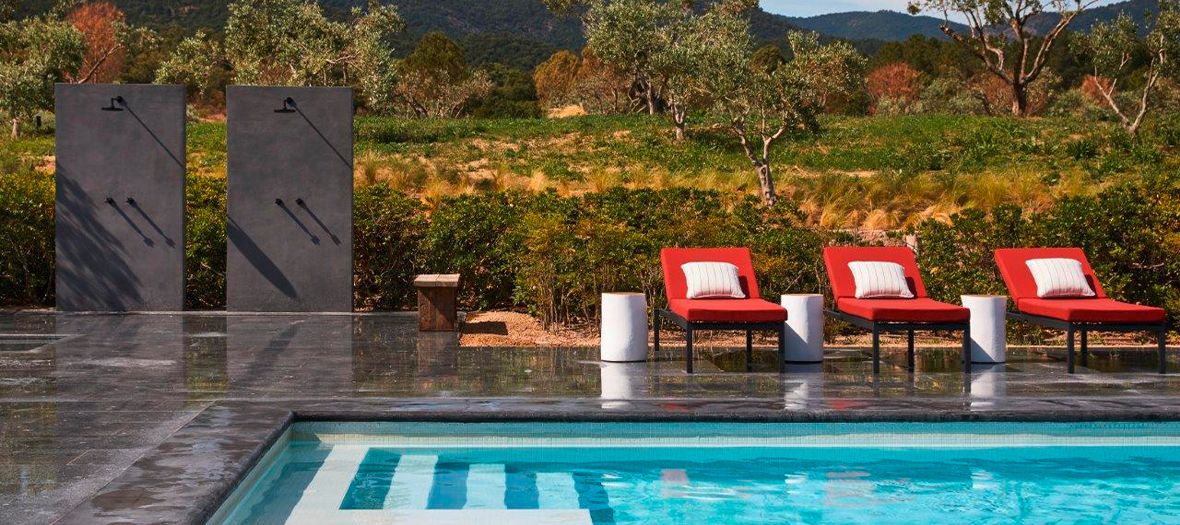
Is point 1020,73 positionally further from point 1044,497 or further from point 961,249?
point 1044,497

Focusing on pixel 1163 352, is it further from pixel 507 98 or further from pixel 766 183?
pixel 507 98

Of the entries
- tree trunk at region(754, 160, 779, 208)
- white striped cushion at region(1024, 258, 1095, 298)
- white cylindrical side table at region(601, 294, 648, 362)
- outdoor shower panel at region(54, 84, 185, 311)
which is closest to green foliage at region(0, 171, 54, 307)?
outdoor shower panel at region(54, 84, 185, 311)

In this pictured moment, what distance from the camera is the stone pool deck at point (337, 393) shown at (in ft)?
16.7

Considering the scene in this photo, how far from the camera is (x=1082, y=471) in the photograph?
641cm

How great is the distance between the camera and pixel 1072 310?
28.5 feet

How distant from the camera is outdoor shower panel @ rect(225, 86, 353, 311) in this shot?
A: 1199cm

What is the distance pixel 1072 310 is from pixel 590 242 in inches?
168

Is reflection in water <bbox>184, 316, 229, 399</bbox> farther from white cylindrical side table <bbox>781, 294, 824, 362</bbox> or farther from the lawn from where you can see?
the lawn

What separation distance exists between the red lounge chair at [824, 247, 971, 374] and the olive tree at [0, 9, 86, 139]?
28.4 meters

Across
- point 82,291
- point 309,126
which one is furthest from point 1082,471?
point 82,291

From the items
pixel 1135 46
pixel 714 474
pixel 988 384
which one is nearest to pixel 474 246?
pixel 988 384

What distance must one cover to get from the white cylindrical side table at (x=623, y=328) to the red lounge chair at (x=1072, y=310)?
299cm

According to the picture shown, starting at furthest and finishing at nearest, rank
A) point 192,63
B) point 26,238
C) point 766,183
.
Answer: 1. point 192,63
2. point 766,183
3. point 26,238

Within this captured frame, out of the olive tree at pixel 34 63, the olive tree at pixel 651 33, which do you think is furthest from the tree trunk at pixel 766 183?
the olive tree at pixel 34 63
